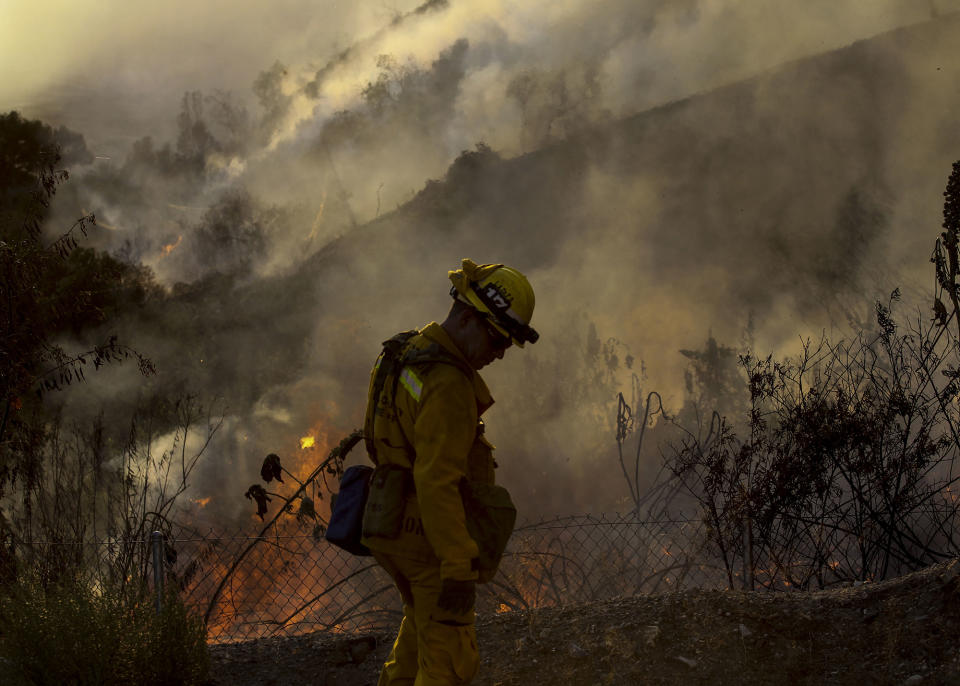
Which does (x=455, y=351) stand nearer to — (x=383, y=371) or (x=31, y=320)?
(x=383, y=371)

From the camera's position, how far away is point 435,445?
259 cm

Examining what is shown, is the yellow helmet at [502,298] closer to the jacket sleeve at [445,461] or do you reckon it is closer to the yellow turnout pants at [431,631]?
the jacket sleeve at [445,461]

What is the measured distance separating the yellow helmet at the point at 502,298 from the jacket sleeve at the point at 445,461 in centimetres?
23

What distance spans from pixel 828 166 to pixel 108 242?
12.6 meters

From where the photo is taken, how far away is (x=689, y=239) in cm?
1123

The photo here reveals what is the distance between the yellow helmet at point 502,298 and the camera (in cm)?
273

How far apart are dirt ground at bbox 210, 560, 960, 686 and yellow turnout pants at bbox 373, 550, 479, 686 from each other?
1309 millimetres

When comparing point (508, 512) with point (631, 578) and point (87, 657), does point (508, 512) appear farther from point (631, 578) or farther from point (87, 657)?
point (631, 578)

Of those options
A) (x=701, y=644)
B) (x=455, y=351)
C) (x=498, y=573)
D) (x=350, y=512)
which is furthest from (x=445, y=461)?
(x=498, y=573)

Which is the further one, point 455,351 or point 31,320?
point 31,320

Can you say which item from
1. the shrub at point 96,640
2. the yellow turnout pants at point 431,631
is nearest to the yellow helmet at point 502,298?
the yellow turnout pants at point 431,631

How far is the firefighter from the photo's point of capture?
2.56m

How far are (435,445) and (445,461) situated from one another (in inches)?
2.4

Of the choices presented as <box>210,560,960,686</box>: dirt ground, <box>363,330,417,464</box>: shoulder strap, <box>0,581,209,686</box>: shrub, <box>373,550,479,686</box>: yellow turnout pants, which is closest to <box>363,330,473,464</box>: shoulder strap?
<box>363,330,417,464</box>: shoulder strap
